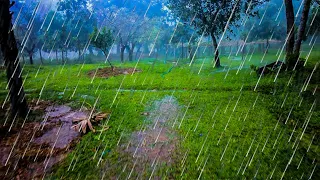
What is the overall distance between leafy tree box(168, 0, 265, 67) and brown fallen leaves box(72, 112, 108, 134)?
1432 centimetres

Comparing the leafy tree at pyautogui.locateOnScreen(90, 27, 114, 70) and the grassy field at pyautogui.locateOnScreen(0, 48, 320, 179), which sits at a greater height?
the leafy tree at pyautogui.locateOnScreen(90, 27, 114, 70)

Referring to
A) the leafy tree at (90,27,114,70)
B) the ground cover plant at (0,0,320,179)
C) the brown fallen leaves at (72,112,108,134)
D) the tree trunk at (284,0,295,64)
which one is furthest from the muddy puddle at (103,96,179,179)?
the leafy tree at (90,27,114,70)

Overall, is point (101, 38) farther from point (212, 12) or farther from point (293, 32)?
point (293, 32)

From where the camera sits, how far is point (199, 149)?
5176 millimetres

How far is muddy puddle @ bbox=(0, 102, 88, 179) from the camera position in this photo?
4.71m

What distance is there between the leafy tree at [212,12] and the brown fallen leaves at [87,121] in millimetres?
14323

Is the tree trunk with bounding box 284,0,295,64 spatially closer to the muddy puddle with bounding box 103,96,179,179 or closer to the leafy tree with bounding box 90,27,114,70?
the muddy puddle with bounding box 103,96,179,179

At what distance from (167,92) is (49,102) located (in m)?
6.42

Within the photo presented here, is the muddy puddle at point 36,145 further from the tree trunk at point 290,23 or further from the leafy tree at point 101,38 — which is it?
the tree trunk at point 290,23

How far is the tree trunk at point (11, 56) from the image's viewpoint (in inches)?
→ 258

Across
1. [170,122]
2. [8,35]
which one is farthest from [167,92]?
[8,35]

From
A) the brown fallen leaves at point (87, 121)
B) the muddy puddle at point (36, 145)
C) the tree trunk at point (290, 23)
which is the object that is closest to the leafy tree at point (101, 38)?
the brown fallen leaves at point (87, 121)

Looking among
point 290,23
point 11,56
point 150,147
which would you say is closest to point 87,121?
point 150,147

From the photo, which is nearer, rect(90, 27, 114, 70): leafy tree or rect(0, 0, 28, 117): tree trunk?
rect(0, 0, 28, 117): tree trunk
